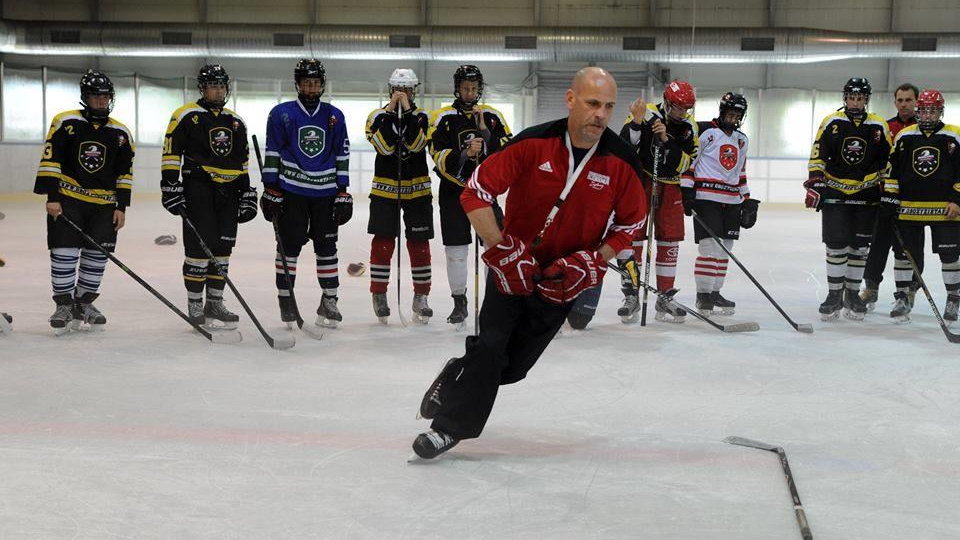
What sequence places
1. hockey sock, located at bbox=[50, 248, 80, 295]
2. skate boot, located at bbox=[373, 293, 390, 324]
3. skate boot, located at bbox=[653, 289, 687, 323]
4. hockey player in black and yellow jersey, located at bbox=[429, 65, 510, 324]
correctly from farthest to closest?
skate boot, located at bbox=[653, 289, 687, 323], skate boot, located at bbox=[373, 293, 390, 324], hockey player in black and yellow jersey, located at bbox=[429, 65, 510, 324], hockey sock, located at bbox=[50, 248, 80, 295]

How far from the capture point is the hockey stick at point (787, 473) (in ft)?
8.20

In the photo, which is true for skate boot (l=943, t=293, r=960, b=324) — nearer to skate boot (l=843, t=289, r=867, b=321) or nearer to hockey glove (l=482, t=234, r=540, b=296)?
skate boot (l=843, t=289, r=867, b=321)

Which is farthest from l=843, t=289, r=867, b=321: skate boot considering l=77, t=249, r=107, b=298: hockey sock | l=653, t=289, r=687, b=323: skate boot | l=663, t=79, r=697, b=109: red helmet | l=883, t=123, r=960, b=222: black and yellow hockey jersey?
l=77, t=249, r=107, b=298: hockey sock

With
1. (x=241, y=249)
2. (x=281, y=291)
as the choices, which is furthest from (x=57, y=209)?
(x=241, y=249)

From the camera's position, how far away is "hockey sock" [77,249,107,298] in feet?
17.3

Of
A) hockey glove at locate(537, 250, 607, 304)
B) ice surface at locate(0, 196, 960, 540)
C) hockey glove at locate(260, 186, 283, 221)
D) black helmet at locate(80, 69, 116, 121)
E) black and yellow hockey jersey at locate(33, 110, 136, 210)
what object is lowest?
ice surface at locate(0, 196, 960, 540)

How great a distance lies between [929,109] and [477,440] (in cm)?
388

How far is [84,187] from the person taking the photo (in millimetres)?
5129

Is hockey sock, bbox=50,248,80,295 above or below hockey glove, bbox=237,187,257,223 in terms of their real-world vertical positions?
below

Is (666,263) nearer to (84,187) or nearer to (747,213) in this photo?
(747,213)

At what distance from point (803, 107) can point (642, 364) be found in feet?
46.5

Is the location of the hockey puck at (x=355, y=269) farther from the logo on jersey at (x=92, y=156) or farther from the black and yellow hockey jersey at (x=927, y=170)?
the black and yellow hockey jersey at (x=927, y=170)

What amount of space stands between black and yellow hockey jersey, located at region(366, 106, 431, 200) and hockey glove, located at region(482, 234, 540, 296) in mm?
2727

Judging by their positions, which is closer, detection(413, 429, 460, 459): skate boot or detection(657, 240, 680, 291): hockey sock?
detection(413, 429, 460, 459): skate boot
